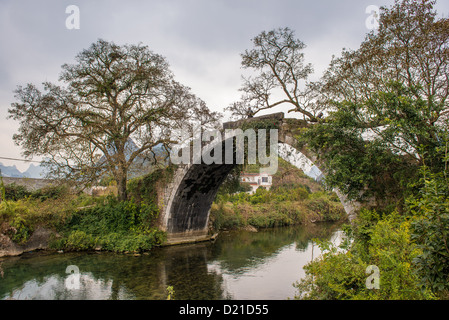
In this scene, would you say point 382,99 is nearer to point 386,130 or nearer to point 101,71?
point 386,130

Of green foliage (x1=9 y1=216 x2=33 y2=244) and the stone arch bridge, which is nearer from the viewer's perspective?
green foliage (x1=9 y1=216 x2=33 y2=244)

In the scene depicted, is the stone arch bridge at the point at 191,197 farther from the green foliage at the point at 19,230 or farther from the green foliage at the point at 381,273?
the green foliage at the point at 381,273

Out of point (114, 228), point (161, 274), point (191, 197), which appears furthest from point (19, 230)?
point (191, 197)

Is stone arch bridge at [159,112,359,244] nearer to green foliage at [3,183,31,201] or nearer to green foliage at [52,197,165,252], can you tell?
green foliage at [52,197,165,252]

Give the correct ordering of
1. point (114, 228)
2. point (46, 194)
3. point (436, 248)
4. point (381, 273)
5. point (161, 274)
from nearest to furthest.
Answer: point (436, 248), point (381, 273), point (161, 274), point (114, 228), point (46, 194)

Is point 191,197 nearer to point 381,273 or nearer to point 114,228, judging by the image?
point 114,228

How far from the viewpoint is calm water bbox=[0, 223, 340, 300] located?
7957 millimetres

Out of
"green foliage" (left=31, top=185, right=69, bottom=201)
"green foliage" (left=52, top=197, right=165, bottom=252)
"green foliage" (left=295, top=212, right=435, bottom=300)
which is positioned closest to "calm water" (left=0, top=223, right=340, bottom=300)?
"green foliage" (left=52, top=197, right=165, bottom=252)

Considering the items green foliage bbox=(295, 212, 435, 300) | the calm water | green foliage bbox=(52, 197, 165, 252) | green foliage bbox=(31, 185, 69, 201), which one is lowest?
the calm water

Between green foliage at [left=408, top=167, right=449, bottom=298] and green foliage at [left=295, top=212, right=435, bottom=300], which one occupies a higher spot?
green foliage at [left=408, top=167, right=449, bottom=298]

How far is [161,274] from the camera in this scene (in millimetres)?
9945

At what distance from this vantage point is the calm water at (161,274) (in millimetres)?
7957
